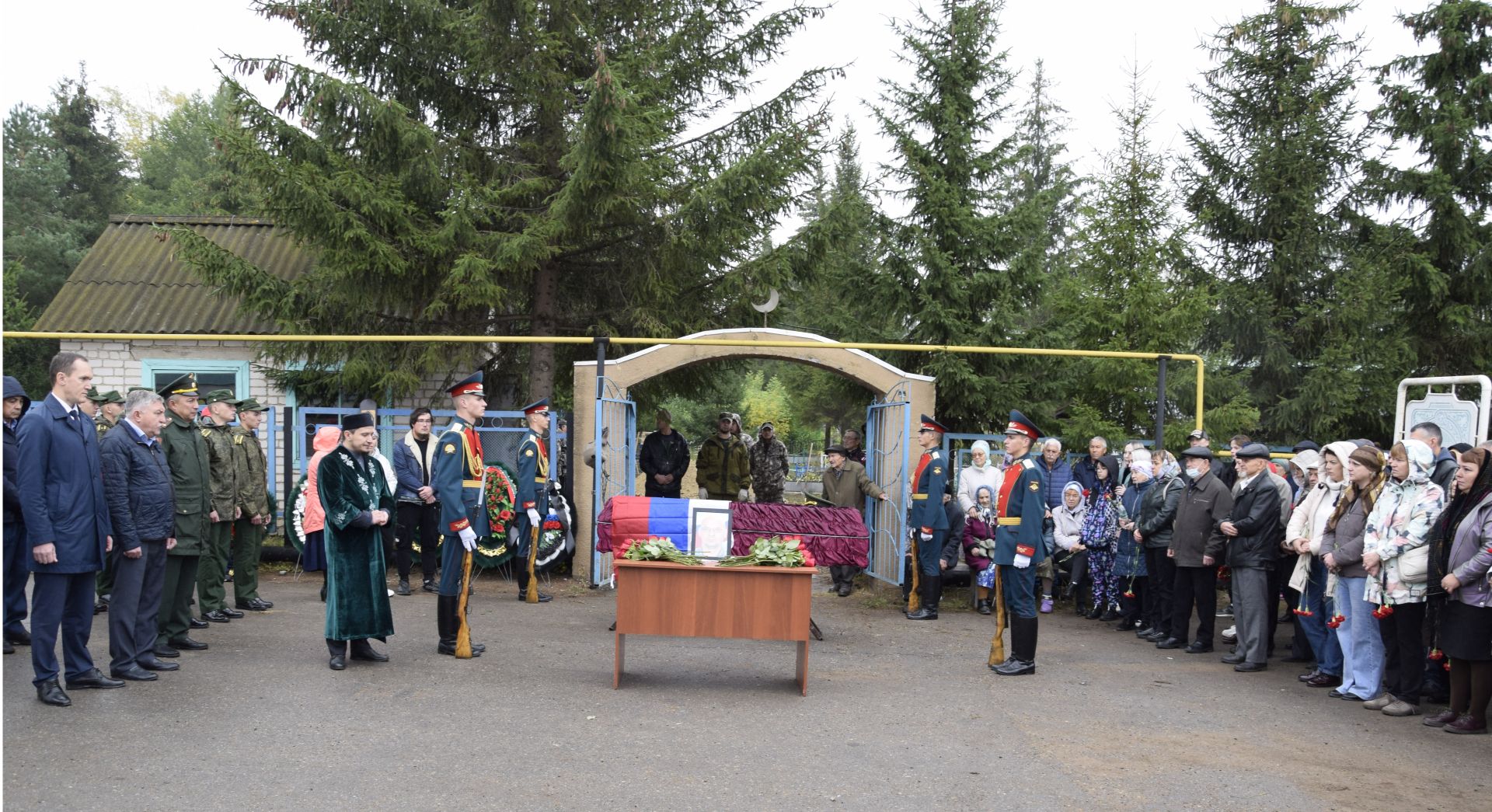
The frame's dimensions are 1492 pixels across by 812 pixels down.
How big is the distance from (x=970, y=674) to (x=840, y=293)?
→ 27.8ft

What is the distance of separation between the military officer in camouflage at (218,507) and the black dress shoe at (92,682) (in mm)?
2537

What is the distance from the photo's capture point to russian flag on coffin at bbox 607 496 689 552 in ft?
31.8

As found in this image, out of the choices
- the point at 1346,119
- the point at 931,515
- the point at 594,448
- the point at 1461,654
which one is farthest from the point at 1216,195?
the point at 1461,654

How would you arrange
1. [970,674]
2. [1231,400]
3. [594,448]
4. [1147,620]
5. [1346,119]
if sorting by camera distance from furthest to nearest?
[1346,119] < [1231,400] < [594,448] < [1147,620] < [970,674]

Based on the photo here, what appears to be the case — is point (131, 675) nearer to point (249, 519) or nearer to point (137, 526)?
point (137, 526)

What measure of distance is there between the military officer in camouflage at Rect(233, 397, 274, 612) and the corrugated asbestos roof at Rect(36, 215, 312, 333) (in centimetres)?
517

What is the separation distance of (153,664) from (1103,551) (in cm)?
881

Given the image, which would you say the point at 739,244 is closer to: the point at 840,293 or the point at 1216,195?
the point at 840,293

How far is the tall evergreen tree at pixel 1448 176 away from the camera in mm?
18672

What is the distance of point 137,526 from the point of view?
8055 millimetres

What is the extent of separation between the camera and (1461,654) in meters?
7.50

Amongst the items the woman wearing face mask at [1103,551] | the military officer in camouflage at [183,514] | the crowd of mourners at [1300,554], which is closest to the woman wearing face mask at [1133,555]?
the crowd of mourners at [1300,554]

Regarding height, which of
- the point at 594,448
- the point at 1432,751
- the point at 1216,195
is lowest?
the point at 1432,751

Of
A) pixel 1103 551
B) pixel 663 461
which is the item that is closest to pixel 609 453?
pixel 663 461
